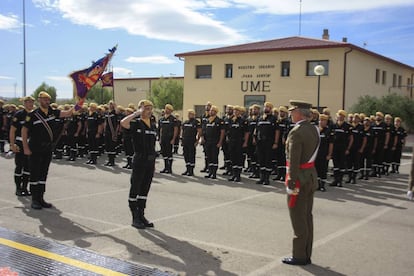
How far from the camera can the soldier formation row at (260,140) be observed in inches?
476

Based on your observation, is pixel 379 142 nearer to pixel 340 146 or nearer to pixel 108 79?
pixel 340 146

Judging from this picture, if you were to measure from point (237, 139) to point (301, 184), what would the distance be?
23.4 feet

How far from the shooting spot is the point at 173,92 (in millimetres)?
53188

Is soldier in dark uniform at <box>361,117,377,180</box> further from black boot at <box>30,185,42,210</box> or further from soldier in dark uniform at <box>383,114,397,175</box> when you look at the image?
black boot at <box>30,185,42,210</box>

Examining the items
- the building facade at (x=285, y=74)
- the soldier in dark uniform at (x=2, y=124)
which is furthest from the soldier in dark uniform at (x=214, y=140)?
the building facade at (x=285, y=74)

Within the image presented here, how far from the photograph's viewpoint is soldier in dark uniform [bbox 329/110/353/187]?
12141 millimetres

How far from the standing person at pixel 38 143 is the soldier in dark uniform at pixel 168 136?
5.73 m

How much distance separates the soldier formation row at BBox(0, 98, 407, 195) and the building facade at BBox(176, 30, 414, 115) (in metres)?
15.5

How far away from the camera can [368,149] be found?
544 inches

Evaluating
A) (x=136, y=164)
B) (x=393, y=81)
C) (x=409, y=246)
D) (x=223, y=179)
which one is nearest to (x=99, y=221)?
(x=136, y=164)

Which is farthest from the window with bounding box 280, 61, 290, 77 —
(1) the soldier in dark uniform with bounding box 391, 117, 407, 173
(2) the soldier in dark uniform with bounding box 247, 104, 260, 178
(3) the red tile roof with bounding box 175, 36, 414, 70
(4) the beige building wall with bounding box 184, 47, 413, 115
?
(2) the soldier in dark uniform with bounding box 247, 104, 260, 178

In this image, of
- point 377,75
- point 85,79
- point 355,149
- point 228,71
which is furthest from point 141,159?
point 377,75

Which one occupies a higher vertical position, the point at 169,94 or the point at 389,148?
the point at 169,94

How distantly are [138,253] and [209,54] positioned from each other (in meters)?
31.7
